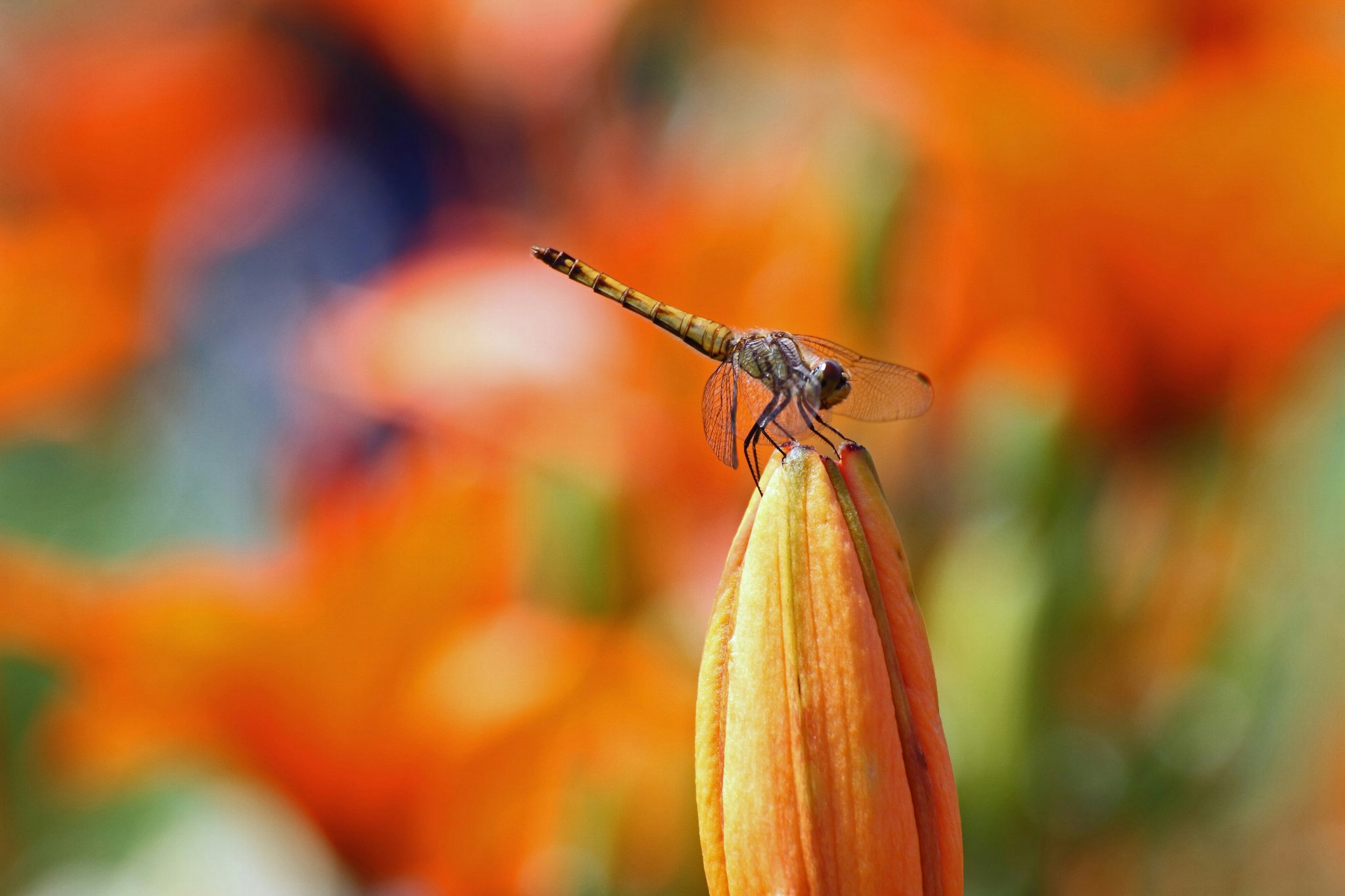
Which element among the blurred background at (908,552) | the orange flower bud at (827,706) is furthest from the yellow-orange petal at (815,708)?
the blurred background at (908,552)

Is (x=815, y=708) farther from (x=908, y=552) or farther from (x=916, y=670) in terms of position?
(x=908, y=552)

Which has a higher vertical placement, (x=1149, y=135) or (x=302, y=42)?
(x=302, y=42)

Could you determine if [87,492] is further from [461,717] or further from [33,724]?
[461,717]

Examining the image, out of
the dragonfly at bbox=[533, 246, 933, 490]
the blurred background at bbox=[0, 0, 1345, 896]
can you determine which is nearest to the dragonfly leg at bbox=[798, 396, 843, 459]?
the dragonfly at bbox=[533, 246, 933, 490]

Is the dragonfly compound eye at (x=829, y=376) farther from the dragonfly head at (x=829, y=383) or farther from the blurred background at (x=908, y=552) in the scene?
the blurred background at (x=908, y=552)

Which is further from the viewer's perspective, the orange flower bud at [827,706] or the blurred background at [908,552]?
the blurred background at [908,552]

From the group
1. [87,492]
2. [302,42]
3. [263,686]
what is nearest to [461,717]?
[263,686]
